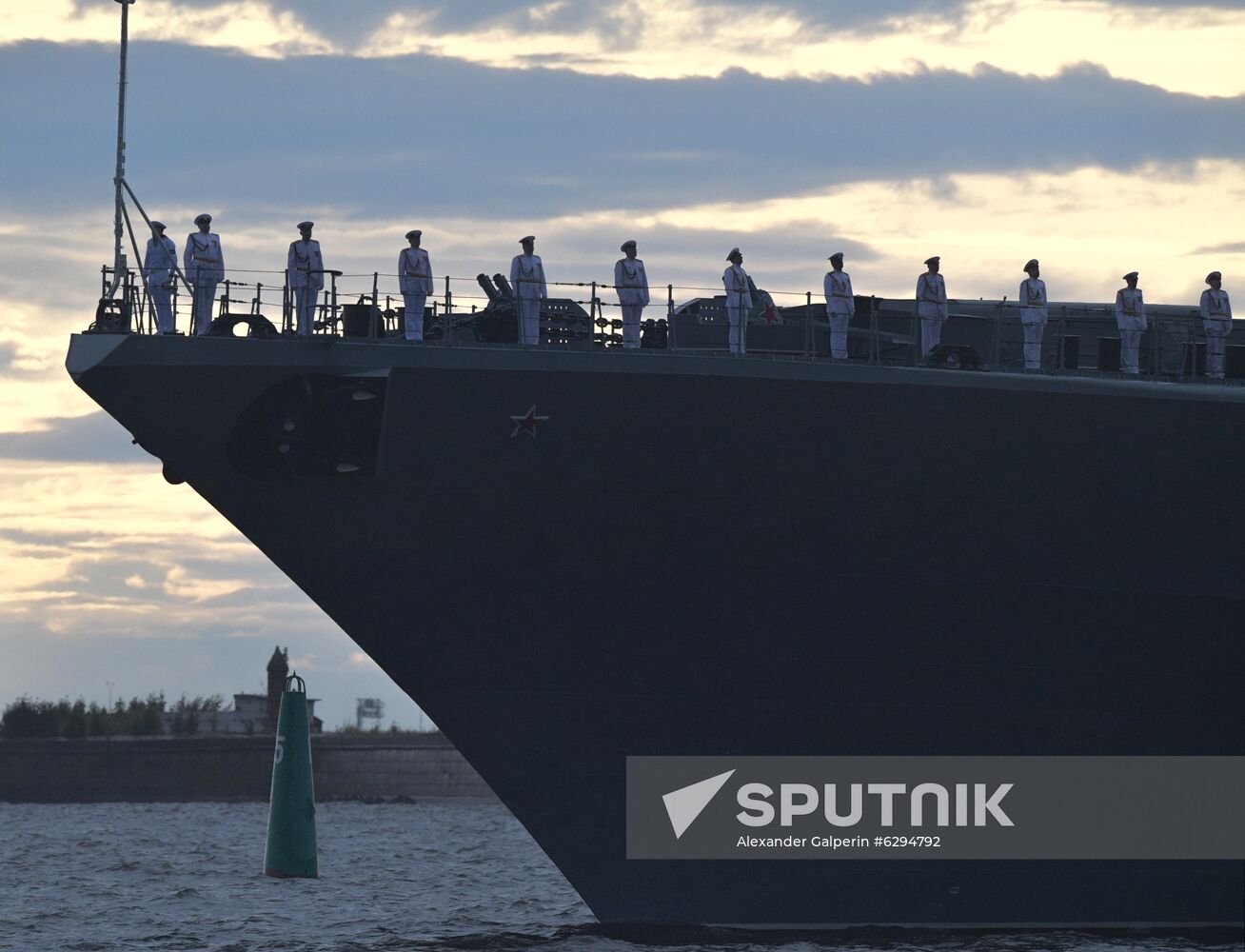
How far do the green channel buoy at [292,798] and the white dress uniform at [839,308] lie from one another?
1537 centimetres

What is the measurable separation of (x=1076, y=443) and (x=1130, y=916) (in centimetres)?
591

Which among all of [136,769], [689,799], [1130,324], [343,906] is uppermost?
[1130,324]

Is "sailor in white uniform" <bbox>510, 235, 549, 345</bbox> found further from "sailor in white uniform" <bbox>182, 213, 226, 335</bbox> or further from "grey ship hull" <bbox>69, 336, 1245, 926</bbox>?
"sailor in white uniform" <bbox>182, 213, 226, 335</bbox>

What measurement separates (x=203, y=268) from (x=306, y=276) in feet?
4.21

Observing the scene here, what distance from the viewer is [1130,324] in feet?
71.3

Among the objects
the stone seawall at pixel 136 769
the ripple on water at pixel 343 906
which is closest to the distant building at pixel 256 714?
the stone seawall at pixel 136 769

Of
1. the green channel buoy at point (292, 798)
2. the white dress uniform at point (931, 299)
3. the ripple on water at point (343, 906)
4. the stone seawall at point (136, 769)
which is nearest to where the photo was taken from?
the ripple on water at point (343, 906)

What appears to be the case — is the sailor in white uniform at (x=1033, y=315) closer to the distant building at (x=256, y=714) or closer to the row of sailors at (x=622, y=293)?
the row of sailors at (x=622, y=293)

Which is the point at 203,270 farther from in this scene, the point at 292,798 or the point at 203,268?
the point at 292,798

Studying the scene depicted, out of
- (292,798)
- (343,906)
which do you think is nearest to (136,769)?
(292,798)

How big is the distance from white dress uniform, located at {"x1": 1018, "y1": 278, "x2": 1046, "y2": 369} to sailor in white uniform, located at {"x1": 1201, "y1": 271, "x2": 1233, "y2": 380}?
2200 mm

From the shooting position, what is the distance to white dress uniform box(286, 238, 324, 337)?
65.5 ft

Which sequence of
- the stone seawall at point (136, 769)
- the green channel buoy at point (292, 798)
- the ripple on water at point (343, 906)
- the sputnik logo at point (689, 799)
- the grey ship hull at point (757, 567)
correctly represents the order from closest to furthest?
1. the grey ship hull at point (757, 567)
2. the sputnik logo at point (689, 799)
3. the ripple on water at point (343, 906)
4. the green channel buoy at point (292, 798)
5. the stone seawall at point (136, 769)

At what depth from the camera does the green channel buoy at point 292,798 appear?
32.5 meters
